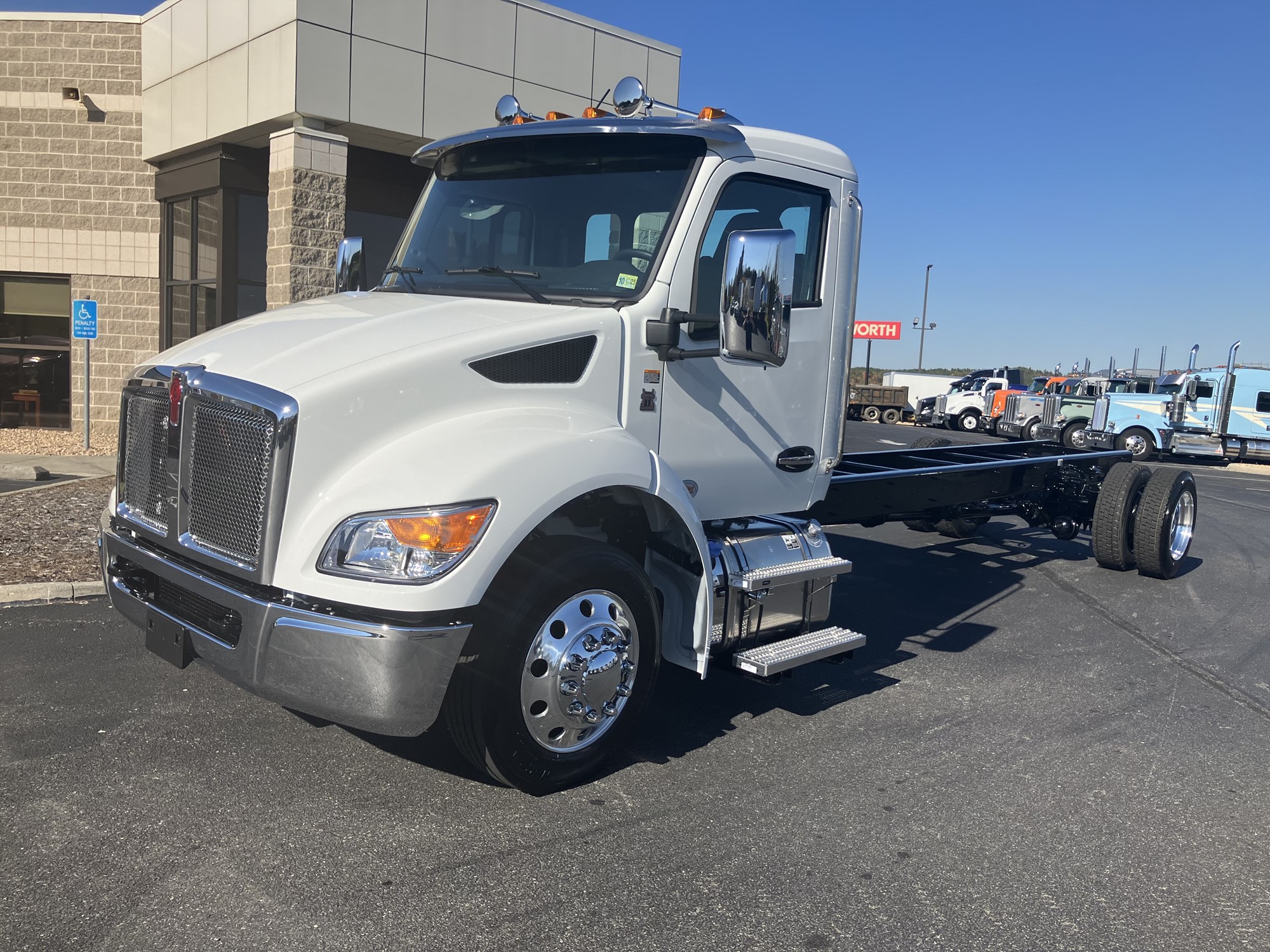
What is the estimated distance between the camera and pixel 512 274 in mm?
4359

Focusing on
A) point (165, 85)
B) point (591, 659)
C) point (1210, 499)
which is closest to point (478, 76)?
point (165, 85)

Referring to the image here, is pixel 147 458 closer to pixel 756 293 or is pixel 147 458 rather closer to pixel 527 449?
pixel 527 449

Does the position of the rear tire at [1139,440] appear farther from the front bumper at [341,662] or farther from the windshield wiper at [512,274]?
the front bumper at [341,662]

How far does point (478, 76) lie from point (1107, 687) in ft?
36.1

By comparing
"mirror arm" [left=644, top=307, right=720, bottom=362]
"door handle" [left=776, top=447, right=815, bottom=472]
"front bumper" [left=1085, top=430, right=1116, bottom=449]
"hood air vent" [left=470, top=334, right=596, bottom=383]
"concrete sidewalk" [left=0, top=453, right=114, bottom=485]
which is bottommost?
"concrete sidewalk" [left=0, top=453, right=114, bottom=485]

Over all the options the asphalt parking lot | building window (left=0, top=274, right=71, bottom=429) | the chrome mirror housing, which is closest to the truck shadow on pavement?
the asphalt parking lot

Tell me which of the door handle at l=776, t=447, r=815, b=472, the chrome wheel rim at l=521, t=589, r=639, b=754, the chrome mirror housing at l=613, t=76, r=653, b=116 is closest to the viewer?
the chrome wheel rim at l=521, t=589, r=639, b=754

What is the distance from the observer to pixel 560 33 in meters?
13.9

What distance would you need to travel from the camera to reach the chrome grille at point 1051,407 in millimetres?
28406

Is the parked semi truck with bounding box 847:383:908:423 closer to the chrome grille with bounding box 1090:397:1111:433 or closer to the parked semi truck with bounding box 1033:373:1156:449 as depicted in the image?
the parked semi truck with bounding box 1033:373:1156:449

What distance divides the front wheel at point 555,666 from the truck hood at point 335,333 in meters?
0.89

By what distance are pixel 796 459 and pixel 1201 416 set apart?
2534 centimetres

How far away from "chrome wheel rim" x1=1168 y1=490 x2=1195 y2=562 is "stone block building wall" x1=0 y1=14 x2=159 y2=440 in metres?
13.9

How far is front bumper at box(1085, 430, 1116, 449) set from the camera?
10.7 metres
